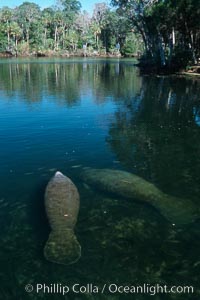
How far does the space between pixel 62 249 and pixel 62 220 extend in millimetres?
1337

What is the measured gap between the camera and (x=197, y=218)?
9.78 m

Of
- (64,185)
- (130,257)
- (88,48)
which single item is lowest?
(130,257)

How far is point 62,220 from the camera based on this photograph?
9.05 meters

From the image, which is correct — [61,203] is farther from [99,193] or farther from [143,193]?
[143,193]

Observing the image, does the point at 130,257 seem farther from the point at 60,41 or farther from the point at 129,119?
the point at 60,41

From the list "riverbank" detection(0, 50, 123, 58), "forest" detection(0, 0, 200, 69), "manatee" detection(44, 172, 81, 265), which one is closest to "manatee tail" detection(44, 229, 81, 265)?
"manatee" detection(44, 172, 81, 265)

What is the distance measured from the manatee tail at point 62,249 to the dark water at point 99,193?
27cm

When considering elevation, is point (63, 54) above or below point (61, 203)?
above

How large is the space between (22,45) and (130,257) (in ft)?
418

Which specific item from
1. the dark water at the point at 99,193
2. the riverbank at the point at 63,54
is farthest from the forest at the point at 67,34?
the dark water at the point at 99,193

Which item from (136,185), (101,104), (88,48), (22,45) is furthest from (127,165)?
(88,48)

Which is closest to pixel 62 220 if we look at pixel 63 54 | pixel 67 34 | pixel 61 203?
pixel 61 203

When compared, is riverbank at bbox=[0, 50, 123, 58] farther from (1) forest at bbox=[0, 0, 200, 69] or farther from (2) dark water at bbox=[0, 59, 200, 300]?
(2) dark water at bbox=[0, 59, 200, 300]

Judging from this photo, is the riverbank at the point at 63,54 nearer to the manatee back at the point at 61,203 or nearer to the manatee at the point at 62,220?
the manatee back at the point at 61,203
